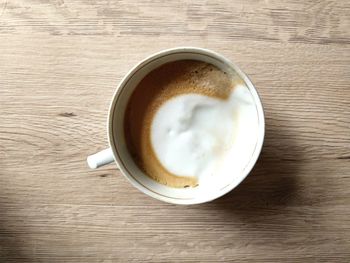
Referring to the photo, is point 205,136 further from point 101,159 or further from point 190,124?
point 101,159

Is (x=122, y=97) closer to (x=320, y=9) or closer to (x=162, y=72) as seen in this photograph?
(x=162, y=72)

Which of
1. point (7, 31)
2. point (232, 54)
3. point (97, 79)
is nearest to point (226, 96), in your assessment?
point (232, 54)

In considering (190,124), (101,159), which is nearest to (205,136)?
(190,124)
